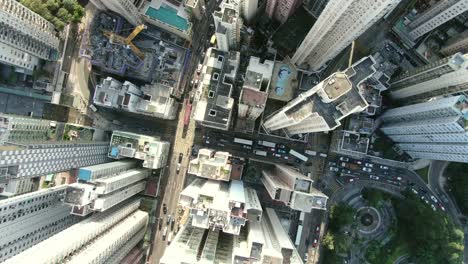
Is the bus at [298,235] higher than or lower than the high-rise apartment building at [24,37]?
→ lower

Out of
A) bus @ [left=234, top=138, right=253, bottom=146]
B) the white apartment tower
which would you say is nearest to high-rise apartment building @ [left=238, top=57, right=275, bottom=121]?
bus @ [left=234, top=138, right=253, bottom=146]

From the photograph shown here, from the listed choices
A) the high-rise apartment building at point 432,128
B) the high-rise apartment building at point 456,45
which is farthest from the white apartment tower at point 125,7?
the high-rise apartment building at point 456,45

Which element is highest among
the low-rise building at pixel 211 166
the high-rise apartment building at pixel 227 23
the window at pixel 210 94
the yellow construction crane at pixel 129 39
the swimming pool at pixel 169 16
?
the swimming pool at pixel 169 16

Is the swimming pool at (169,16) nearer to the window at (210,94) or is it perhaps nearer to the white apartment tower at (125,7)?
the white apartment tower at (125,7)

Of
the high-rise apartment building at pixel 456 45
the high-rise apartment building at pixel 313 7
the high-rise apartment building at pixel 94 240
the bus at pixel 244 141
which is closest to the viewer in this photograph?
the high-rise apartment building at pixel 94 240

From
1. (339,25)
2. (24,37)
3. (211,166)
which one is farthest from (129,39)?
(339,25)

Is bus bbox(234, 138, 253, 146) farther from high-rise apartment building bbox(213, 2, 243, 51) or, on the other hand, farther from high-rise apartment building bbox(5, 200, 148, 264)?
high-rise apartment building bbox(5, 200, 148, 264)

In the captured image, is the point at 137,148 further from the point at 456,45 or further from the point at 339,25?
the point at 456,45
